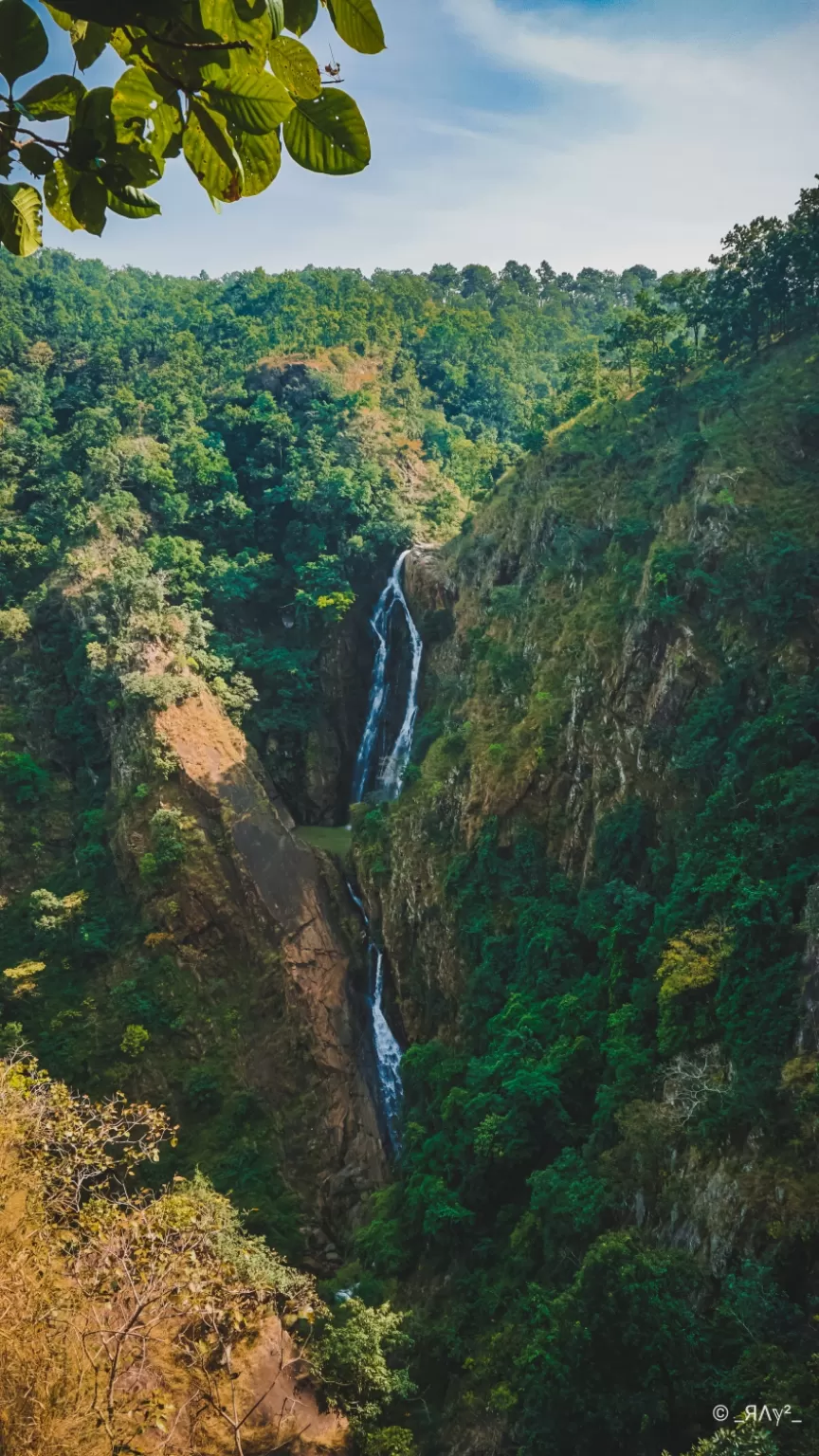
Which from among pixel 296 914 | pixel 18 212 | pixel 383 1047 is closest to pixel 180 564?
pixel 296 914

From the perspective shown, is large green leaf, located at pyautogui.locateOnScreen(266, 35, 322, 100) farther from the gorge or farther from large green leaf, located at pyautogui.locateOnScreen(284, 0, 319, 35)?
the gorge

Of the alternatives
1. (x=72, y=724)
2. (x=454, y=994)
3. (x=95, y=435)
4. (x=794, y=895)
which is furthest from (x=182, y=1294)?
(x=95, y=435)

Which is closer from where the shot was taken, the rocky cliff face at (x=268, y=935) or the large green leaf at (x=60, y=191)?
the large green leaf at (x=60, y=191)

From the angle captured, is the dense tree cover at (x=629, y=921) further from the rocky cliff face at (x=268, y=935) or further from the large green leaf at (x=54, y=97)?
the large green leaf at (x=54, y=97)

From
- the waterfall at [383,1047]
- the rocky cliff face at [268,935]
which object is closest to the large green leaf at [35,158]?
the rocky cliff face at [268,935]

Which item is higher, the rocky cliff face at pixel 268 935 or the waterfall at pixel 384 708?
the waterfall at pixel 384 708

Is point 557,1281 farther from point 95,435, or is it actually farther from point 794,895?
point 95,435
